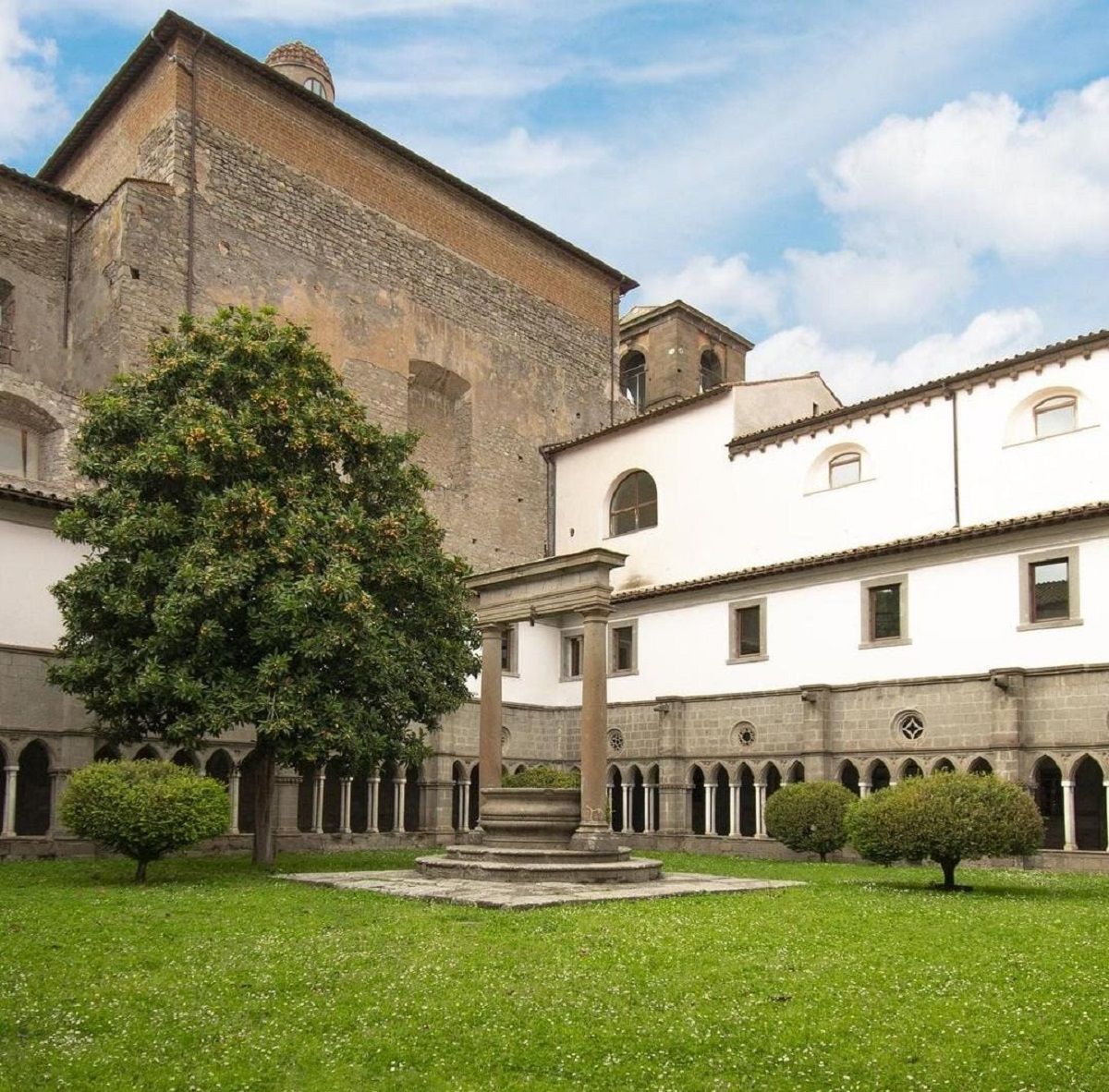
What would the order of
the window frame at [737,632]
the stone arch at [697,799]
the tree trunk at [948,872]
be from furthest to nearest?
the stone arch at [697,799] < the window frame at [737,632] < the tree trunk at [948,872]

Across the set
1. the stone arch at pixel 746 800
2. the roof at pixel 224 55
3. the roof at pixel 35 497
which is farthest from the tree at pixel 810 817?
the roof at pixel 224 55

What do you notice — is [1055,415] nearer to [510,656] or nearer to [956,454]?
[956,454]

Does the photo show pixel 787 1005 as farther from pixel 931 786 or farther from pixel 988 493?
pixel 988 493

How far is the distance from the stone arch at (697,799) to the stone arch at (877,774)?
184 inches

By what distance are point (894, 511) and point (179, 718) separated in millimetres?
16567

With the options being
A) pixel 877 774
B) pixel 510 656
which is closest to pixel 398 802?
pixel 510 656

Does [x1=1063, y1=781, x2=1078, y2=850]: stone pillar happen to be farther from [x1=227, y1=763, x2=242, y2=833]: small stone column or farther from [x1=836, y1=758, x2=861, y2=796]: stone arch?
[x1=227, y1=763, x2=242, y2=833]: small stone column

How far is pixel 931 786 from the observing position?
17672 mm

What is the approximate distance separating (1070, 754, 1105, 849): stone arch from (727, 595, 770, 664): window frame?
24.7ft

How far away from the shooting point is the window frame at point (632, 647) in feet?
105

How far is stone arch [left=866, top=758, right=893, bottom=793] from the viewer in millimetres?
26438

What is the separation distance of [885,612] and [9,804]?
1756 centimetres

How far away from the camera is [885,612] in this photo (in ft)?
88.7

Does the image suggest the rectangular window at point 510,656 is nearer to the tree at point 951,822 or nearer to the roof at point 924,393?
the roof at point 924,393
